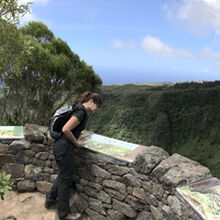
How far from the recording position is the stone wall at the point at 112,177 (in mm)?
2889

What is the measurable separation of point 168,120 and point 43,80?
3802 cm

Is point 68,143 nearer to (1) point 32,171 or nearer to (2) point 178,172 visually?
(1) point 32,171

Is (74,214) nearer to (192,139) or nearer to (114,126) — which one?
(114,126)

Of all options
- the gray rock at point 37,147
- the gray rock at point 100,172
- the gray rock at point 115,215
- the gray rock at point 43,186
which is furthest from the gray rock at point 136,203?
the gray rock at point 37,147

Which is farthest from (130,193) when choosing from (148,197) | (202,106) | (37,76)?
(202,106)

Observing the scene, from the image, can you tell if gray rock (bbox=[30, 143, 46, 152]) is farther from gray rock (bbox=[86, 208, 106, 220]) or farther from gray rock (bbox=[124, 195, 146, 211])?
gray rock (bbox=[124, 195, 146, 211])

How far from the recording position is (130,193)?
3.41m

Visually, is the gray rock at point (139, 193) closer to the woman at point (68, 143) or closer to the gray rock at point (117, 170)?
the gray rock at point (117, 170)

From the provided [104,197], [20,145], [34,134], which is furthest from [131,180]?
[20,145]

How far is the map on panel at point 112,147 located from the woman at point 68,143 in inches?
19.3

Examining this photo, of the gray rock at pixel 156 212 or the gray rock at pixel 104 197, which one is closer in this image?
the gray rock at pixel 156 212

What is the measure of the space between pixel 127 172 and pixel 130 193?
1.09ft

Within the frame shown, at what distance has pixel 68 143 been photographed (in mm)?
3326

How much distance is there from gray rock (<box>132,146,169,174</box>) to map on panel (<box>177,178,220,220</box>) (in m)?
0.54
